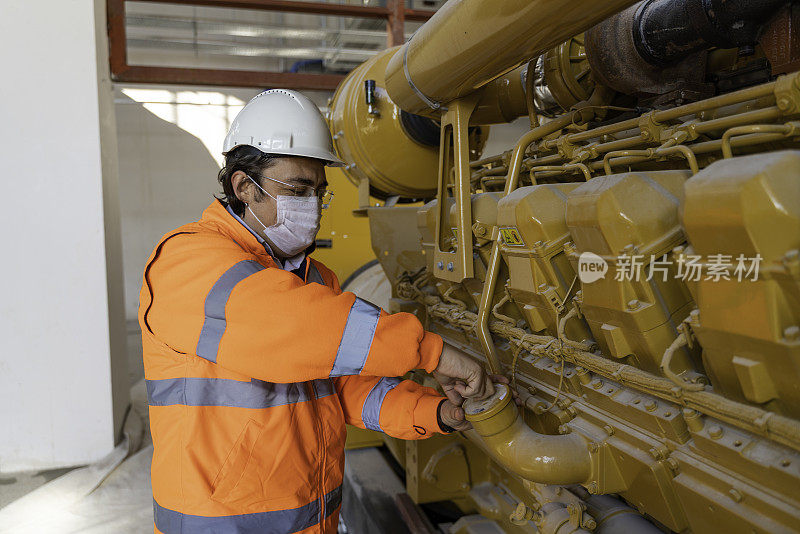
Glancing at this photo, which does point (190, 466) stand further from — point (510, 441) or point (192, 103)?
point (192, 103)

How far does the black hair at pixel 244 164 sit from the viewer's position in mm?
1669

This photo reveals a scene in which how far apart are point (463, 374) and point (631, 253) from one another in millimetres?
476

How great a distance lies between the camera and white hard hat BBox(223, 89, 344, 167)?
1.68 metres

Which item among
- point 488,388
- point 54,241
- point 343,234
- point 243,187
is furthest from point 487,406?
point 343,234

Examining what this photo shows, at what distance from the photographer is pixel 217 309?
1.28m

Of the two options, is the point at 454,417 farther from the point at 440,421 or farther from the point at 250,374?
the point at 250,374

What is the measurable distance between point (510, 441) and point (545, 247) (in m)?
0.50

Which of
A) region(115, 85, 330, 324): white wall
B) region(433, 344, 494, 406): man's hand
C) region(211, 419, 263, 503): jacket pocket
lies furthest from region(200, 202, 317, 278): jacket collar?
region(115, 85, 330, 324): white wall

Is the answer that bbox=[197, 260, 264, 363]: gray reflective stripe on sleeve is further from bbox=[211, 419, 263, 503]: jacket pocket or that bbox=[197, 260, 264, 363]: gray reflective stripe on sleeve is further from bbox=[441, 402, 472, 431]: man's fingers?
bbox=[441, 402, 472, 431]: man's fingers

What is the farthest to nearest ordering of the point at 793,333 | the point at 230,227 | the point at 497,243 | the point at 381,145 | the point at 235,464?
1. the point at 381,145
2. the point at 497,243
3. the point at 230,227
4. the point at 235,464
5. the point at 793,333

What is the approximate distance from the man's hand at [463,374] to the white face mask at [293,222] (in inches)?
21.6

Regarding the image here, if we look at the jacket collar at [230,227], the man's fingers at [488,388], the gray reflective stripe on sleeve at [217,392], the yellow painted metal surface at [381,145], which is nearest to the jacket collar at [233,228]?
the jacket collar at [230,227]

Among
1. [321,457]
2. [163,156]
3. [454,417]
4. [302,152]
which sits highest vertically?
[163,156]

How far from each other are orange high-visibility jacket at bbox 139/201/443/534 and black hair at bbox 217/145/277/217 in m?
0.17
